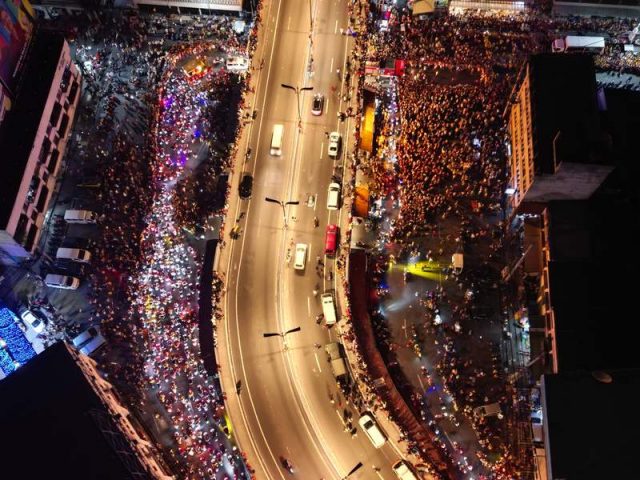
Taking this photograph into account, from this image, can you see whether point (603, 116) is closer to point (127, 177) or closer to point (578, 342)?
point (578, 342)

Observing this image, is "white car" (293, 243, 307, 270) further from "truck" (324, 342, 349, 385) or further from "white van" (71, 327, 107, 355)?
"white van" (71, 327, 107, 355)

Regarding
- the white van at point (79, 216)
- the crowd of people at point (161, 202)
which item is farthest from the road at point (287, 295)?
the white van at point (79, 216)

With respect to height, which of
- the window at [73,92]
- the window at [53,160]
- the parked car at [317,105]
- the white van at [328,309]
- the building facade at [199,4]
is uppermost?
the building facade at [199,4]

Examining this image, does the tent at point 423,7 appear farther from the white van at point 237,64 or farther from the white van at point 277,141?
the white van at point 277,141

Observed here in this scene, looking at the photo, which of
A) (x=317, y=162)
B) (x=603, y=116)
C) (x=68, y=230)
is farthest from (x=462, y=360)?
(x=68, y=230)

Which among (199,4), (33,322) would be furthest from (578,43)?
(33,322)

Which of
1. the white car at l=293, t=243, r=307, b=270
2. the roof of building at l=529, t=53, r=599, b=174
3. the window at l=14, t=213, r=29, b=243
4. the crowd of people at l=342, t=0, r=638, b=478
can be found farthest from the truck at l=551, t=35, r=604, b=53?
the window at l=14, t=213, r=29, b=243
